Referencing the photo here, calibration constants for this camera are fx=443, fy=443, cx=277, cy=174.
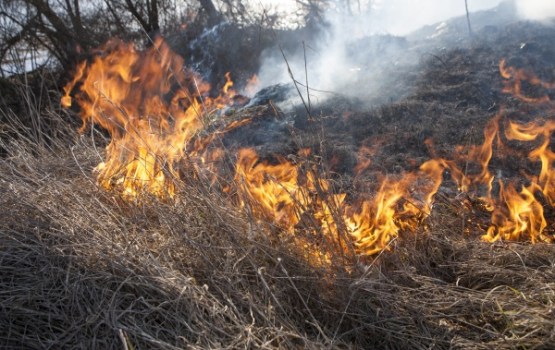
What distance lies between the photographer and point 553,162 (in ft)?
14.0

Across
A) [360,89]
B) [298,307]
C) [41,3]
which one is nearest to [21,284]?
[298,307]

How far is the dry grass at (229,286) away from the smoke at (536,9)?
7.62 metres

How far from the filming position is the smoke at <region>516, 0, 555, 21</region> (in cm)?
845

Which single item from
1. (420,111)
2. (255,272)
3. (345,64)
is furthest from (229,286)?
(345,64)

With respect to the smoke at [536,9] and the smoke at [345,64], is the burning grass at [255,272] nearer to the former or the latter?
the smoke at [345,64]

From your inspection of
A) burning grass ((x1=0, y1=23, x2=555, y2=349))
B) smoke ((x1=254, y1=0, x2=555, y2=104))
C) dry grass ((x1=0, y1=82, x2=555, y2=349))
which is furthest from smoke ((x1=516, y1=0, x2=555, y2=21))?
dry grass ((x1=0, y1=82, x2=555, y2=349))

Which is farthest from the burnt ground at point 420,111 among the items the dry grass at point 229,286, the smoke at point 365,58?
the dry grass at point 229,286

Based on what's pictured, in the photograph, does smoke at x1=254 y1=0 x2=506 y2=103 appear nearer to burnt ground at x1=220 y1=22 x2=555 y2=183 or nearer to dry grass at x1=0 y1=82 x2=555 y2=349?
burnt ground at x1=220 y1=22 x2=555 y2=183

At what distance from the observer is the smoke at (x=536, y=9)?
845cm

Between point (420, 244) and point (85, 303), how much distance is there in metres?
1.94

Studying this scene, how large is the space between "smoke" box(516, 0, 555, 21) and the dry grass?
7.62m

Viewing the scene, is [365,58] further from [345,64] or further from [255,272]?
[255,272]

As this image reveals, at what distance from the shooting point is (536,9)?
30.4 feet

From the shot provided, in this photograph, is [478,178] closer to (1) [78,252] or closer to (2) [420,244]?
(2) [420,244]
